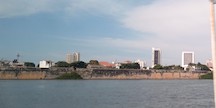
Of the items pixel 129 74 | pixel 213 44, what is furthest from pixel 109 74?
pixel 213 44

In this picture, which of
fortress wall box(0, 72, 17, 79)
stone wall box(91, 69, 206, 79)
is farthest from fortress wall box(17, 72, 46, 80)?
stone wall box(91, 69, 206, 79)

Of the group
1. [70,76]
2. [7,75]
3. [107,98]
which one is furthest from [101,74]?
[107,98]

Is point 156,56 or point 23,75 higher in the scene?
point 156,56

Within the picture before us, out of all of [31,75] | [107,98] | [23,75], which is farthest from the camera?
[31,75]

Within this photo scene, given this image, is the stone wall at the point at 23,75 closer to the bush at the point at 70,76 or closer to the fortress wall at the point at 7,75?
the fortress wall at the point at 7,75

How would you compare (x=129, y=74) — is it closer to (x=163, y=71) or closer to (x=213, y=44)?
(x=163, y=71)

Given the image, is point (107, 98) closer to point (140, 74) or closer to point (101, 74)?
point (101, 74)

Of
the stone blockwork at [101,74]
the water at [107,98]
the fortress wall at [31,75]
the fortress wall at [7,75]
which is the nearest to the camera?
the water at [107,98]

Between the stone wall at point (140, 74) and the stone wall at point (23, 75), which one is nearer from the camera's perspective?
the stone wall at point (23, 75)

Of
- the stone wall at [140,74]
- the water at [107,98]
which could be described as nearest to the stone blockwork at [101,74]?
the stone wall at [140,74]

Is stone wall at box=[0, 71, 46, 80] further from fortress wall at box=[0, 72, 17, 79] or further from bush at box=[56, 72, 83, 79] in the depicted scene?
bush at box=[56, 72, 83, 79]

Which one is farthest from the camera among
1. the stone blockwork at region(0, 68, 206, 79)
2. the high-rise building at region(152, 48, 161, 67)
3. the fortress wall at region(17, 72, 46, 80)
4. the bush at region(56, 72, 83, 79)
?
the high-rise building at region(152, 48, 161, 67)

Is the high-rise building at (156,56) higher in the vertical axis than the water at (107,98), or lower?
higher

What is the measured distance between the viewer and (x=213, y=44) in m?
5.09
